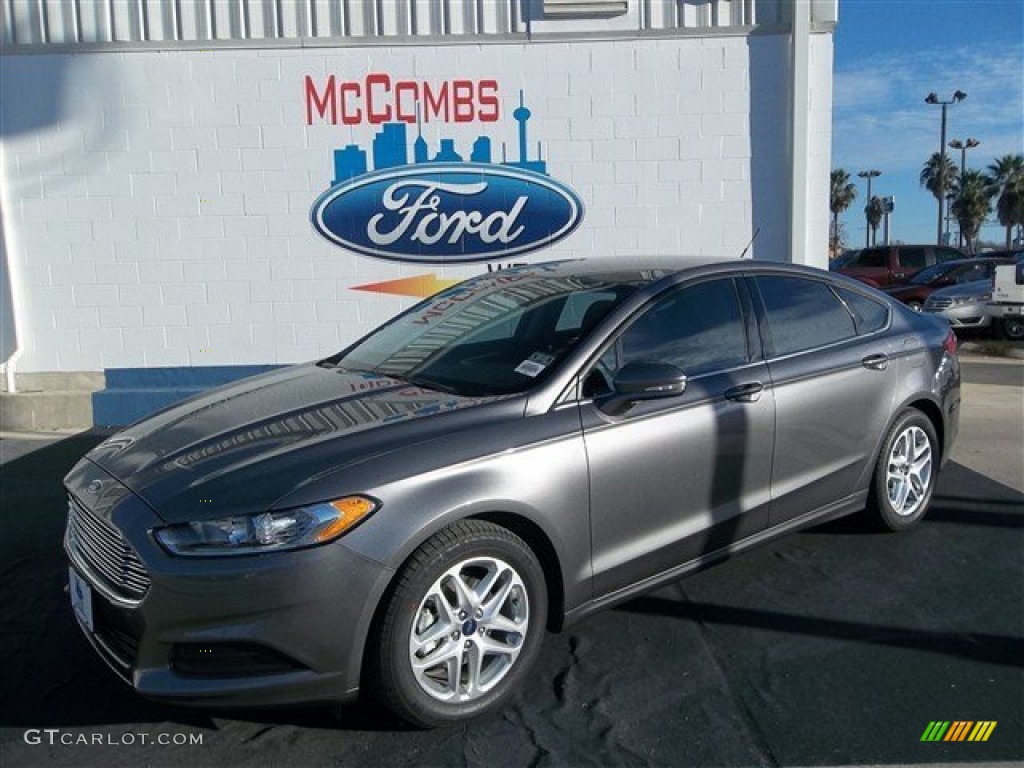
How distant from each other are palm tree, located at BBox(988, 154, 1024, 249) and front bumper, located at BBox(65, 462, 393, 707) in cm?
6127

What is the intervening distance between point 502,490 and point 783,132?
623cm

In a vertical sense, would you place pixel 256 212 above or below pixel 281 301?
above

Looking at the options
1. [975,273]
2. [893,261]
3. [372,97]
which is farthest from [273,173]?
[893,261]

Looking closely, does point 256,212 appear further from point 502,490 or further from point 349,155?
point 502,490

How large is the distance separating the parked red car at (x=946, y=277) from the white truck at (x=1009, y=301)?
72.3 inches

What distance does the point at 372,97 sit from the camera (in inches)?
310

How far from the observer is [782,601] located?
13.1ft

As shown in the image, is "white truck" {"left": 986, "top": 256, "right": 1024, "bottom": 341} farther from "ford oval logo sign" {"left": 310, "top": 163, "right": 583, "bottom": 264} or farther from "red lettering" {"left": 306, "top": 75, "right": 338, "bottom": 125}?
"red lettering" {"left": 306, "top": 75, "right": 338, "bottom": 125}

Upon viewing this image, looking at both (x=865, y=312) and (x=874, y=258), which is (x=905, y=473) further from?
(x=874, y=258)

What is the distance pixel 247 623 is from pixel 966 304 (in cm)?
1519

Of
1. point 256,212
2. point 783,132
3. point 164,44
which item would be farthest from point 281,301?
point 783,132

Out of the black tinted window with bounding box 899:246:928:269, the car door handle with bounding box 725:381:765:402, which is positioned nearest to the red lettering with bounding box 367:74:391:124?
the car door handle with bounding box 725:381:765:402

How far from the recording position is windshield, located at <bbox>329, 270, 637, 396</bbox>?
346 cm

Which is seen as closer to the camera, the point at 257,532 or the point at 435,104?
the point at 257,532
